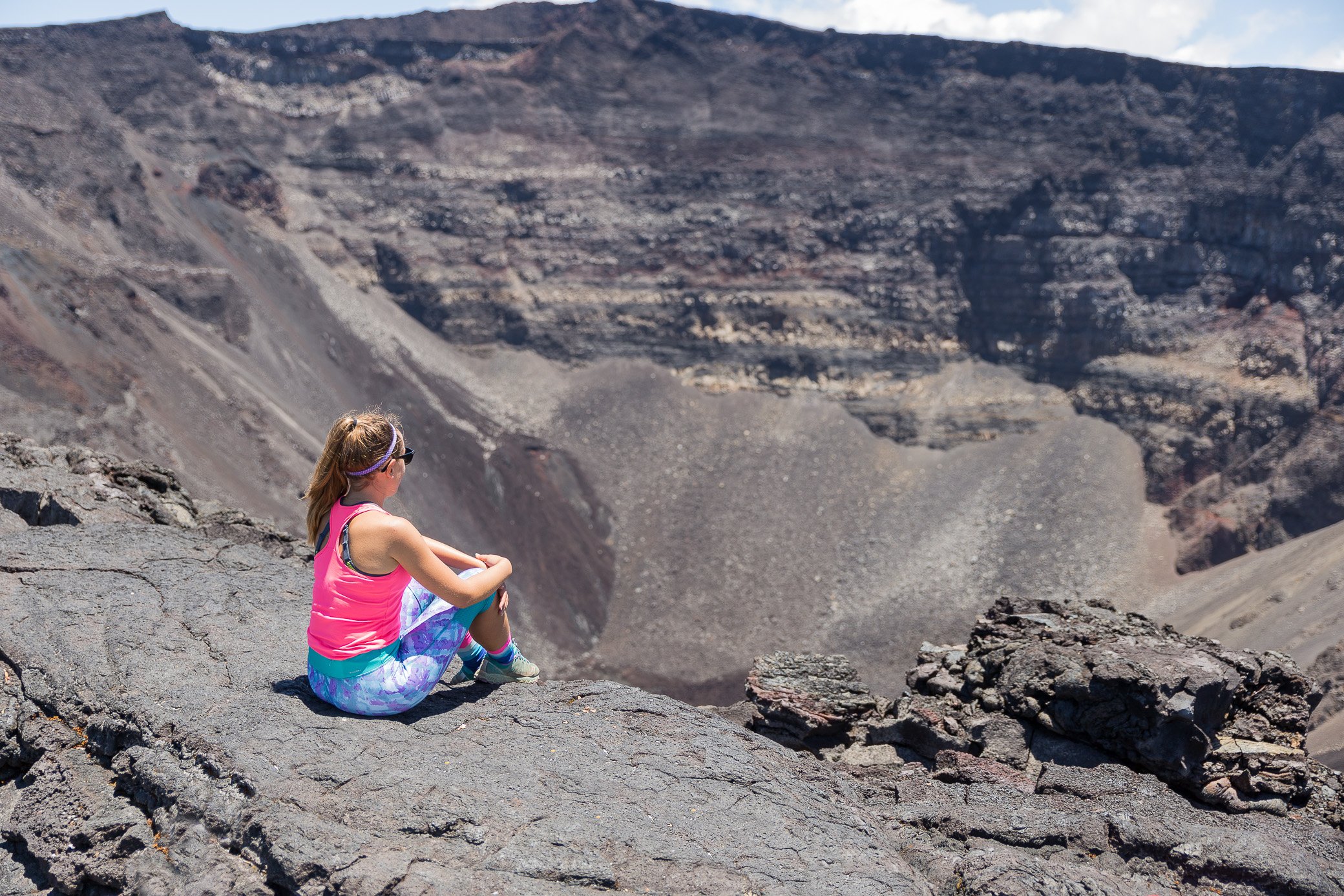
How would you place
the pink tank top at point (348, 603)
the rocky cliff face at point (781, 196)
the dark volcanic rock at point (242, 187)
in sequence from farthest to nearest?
the dark volcanic rock at point (242, 187) < the rocky cliff face at point (781, 196) < the pink tank top at point (348, 603)

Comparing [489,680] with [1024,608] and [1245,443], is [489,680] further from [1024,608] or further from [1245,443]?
[1245,443]

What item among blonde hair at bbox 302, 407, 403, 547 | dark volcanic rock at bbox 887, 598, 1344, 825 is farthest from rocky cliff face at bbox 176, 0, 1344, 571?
blonde hair at bbox 302, 407, 403, 547

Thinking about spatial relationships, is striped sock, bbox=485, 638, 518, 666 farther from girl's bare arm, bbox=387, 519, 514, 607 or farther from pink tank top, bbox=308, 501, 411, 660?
pink tank top, bbox=308, 501, 411, 660

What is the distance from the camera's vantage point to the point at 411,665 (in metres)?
5.24

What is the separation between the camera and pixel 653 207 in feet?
134

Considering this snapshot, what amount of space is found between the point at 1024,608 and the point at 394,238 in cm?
3478

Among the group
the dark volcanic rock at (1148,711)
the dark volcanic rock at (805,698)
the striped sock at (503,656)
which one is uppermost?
the striped sock at (503,656)

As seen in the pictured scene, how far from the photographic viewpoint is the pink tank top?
16.7 ft

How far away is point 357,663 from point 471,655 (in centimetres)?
85

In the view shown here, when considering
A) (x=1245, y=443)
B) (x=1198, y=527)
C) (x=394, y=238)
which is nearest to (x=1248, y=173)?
(x=1245, y=443)

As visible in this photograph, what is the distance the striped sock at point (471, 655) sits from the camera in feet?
19.1

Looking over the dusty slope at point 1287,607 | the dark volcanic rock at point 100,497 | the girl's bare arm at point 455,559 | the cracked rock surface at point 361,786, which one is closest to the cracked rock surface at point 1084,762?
the cracked rock surface at point 361,786

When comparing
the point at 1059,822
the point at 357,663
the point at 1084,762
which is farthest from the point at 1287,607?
the point at 357,663

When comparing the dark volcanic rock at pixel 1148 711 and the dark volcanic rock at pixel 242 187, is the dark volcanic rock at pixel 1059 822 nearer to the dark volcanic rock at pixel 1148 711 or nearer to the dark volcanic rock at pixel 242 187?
the dark volcanic rock at pixel 1148 711
